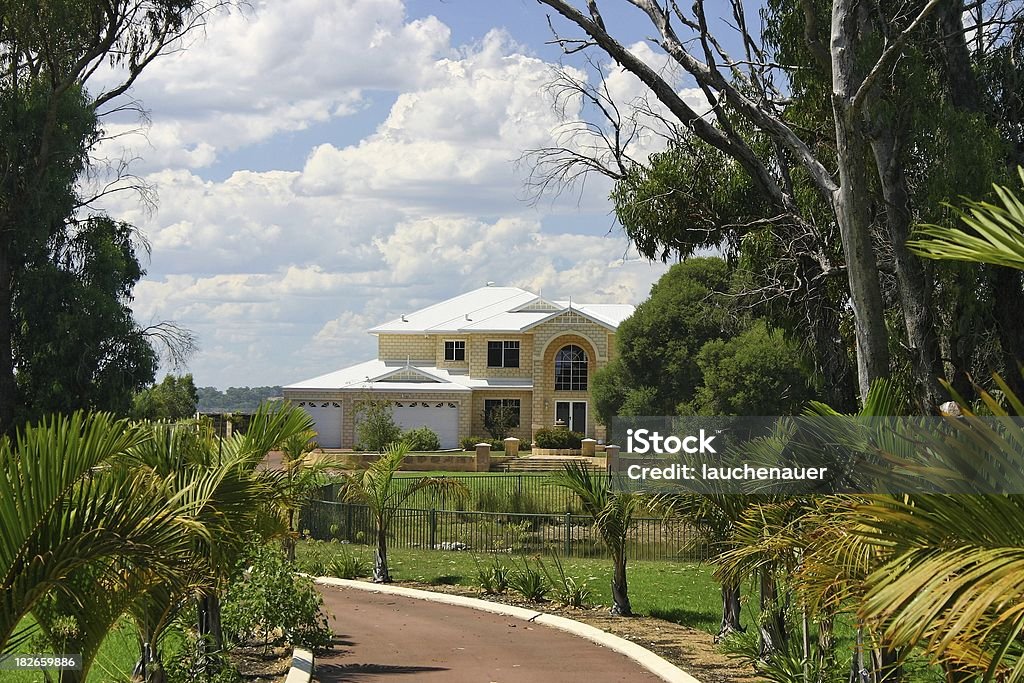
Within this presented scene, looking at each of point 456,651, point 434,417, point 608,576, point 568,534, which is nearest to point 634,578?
point 608,576

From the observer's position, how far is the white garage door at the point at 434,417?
51.4m

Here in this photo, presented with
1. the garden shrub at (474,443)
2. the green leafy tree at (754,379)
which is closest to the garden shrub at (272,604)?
the green leafy tree at (754,379)

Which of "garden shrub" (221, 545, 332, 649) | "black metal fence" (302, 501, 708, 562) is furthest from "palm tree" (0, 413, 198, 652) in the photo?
"black metal fence" (302, 501, 708, 562)

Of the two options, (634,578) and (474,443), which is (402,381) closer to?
(474,443)

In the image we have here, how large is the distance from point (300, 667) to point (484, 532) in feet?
38.8

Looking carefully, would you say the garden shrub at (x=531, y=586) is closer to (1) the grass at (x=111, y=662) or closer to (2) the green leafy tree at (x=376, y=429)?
(1) the grass at (x=111, y=662)

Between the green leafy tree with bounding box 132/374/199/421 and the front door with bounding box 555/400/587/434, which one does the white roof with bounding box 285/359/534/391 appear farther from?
the green leafy tree with bounding box 132/374/199/421

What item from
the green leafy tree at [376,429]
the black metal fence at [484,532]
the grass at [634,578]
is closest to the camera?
the grass at [634,578]

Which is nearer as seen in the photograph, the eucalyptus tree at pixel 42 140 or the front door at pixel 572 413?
the eucalyptus tree at pixel 42 140

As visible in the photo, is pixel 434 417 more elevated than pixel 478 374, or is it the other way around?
pixel 478 374

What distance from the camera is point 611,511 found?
13359 mm

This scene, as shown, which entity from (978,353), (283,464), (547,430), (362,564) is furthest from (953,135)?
(547,430)

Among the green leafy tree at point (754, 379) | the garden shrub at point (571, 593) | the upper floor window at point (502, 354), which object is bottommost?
the garden shrub at point (571, 593)

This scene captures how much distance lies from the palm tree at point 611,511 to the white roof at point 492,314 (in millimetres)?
39749
